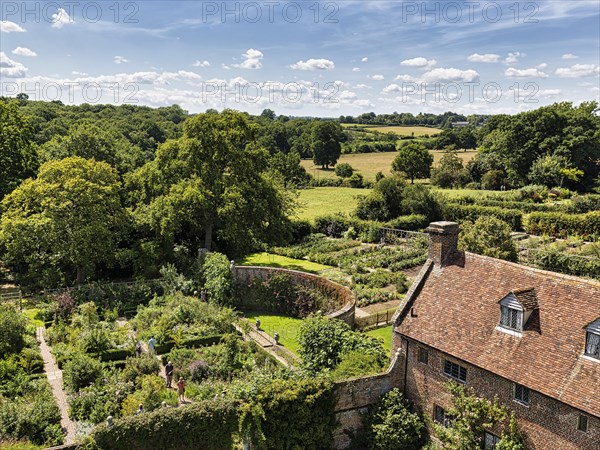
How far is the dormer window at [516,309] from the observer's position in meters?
18.1

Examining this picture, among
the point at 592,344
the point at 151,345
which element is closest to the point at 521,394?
the point at 592,344

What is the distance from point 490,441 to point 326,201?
6291 centimetres

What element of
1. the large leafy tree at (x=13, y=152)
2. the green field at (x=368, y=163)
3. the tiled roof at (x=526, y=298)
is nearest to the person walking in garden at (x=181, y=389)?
the tiled roof at (x=526, y=298)

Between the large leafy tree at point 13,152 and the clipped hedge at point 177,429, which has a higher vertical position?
the large leafy tree at point 13,152

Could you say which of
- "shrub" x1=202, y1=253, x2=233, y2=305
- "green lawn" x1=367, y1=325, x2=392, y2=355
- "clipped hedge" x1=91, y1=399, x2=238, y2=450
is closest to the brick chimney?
"green lawn" x1=367, y1=325, x2=392, y2=355

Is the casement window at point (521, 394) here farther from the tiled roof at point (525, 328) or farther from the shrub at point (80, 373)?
the shrub at point (80, 373)

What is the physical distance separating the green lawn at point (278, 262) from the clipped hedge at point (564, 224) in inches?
1172

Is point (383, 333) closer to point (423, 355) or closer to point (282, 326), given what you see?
point (282, 326)

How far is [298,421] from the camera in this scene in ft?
60.4

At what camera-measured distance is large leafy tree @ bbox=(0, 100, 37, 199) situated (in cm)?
4527

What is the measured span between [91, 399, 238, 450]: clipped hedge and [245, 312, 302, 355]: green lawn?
1029 centimetres

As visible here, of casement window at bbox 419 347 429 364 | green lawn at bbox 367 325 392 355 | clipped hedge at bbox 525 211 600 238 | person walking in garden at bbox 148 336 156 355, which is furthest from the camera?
clipped hedge at bbox 525 211 600 238

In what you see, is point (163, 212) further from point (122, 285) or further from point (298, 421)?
point (298, 421)

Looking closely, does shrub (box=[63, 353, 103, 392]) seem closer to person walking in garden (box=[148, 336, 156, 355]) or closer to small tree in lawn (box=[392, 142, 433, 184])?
person walking in garden (box=[148, 336, 156, 355])
